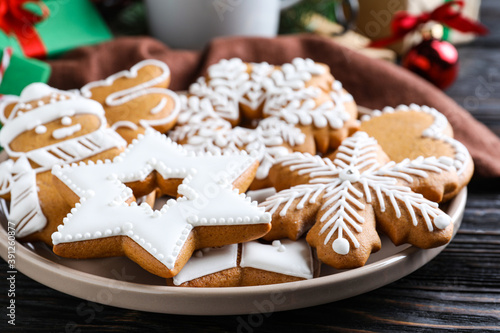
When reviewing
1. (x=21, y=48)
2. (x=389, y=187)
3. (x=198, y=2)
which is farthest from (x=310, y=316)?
(x=21, y=48)

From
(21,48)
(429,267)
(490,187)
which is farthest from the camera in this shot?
(21,48)

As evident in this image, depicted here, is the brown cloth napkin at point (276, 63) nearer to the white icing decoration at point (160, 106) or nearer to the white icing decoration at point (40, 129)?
the white icing decoration at point (160, 106)

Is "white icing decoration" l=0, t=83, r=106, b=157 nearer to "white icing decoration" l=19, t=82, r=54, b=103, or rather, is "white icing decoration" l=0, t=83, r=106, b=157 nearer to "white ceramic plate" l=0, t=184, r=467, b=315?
"white icing decoration" l=19, t=82, r=54, b=103

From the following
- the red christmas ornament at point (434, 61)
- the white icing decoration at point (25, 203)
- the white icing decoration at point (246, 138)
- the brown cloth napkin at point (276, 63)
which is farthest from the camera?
the red christmas ornament at point (434, 61)

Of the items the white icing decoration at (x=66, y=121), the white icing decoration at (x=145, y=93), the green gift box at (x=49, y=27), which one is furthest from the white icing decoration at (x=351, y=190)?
the green gift box at (x=49, y=27)

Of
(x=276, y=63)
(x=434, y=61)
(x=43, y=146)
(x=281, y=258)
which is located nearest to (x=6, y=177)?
(x=43, y=146)

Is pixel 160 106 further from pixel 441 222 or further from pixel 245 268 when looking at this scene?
pixel 441 222

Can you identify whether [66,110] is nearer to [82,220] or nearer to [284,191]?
[82,220]
